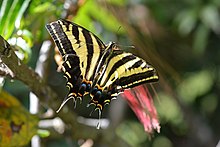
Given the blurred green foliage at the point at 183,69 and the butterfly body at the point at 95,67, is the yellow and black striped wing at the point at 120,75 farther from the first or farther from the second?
the blurred green foliage at the point at 183,69

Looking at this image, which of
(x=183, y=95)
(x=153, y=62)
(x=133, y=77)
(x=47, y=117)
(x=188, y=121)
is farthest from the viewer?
(x=183, y=95)

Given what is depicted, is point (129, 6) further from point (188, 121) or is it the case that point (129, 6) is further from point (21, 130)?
point (21, 130)

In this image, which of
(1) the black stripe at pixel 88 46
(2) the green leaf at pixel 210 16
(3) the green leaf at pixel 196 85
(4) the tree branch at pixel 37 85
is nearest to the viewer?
(4) the tree branch at pixel 37 85

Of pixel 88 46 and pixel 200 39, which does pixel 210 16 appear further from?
pixel 88 46

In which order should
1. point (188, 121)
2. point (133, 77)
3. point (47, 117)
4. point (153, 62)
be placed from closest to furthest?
point (133, 77), point (47, 117), point (153, 62), point (188, 121)

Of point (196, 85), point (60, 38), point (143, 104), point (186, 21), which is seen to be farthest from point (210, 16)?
point (60, 38)

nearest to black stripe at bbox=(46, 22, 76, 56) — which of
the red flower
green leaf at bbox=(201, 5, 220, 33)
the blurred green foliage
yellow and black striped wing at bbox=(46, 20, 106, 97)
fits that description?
yellow and black striped wing at bbox=(46, 20, 106, 97)

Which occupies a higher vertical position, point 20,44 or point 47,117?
point 20,44

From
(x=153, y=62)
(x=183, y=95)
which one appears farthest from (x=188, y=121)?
(x=153, y=62)

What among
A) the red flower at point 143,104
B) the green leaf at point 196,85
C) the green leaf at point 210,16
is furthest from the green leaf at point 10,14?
the green leaf at point 196,85
